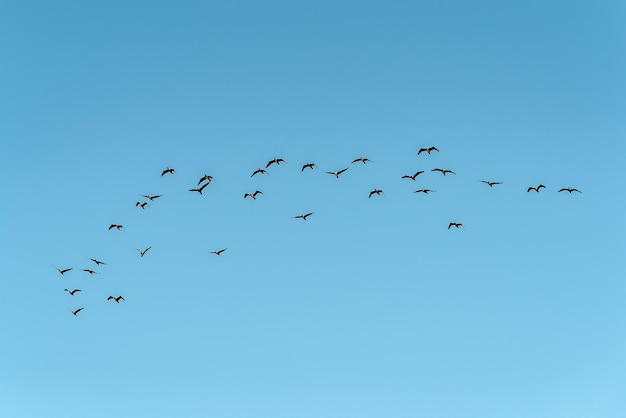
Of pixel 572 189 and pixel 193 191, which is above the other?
pixel 572 189

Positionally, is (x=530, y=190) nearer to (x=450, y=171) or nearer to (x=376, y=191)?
(x=450, y=171)

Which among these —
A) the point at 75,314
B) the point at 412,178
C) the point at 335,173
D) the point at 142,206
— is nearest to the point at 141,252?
the point at 142,206

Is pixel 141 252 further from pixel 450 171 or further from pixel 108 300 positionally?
pixel 450 171

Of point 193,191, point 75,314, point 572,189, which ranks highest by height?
point 572,189

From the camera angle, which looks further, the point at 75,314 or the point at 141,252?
the point at 75,314

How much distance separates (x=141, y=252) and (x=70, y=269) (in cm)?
1012

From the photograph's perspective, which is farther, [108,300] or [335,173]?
[108,300]

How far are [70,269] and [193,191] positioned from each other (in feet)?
69.5

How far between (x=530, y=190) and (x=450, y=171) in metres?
11.7

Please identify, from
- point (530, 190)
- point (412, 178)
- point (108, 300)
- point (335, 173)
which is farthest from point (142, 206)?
point (530, 190)

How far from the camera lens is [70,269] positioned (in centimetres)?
12825

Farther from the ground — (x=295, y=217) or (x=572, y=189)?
(x=572, y=189)

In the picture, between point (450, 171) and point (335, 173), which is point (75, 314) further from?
point (450, 171)

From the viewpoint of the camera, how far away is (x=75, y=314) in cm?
13888
